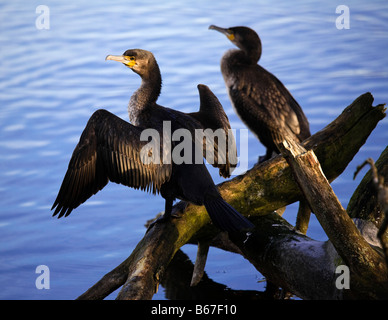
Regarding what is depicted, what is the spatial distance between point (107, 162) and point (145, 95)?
0.66m

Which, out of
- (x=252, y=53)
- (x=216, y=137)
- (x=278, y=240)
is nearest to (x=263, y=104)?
(x=252, y=53)

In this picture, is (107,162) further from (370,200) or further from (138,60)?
(370,200)

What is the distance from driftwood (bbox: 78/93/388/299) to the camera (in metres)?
3.27

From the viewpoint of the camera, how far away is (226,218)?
3514 millimetres

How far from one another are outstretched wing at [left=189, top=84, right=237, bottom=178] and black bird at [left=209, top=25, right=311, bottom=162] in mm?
763

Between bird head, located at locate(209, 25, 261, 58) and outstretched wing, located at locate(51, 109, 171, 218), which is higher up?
bird head, located at locate(209, 25, 261, 58)

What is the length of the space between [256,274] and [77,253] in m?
1.40

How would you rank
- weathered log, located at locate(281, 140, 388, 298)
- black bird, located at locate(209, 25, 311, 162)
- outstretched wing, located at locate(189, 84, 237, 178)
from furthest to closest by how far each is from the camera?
1. black bird, located at locate(209, 25, 311, 162)
2. outstretched wing, located at locate(189, 84, 237, 178)
3. weathered log, located at locate(281, 140, 388, 298)

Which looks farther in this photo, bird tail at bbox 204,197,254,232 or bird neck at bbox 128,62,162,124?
bird neck at bbox 128,62,162,124

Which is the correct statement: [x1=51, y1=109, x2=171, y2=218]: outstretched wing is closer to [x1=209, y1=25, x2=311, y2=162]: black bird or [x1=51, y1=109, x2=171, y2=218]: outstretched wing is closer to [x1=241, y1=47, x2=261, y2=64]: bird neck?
[x1=209, y1=25, x2=311, y2=162]: black bird

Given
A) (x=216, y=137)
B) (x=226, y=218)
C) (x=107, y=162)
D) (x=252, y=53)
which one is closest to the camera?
(x=226, y=218)

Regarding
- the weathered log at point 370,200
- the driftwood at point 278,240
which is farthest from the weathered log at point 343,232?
the weathered log at point 370,200

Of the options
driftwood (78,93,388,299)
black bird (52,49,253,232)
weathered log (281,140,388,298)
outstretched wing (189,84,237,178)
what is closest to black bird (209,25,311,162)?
driftwood (78,93,388,299)
